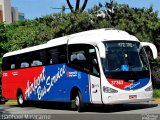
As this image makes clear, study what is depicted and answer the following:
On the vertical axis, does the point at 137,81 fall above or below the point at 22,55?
below

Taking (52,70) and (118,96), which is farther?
(52,70)

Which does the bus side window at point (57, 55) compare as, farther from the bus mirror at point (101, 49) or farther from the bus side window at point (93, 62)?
the bus mirror at point (101, 49)

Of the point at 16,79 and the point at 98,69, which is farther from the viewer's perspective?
the point at 16,79

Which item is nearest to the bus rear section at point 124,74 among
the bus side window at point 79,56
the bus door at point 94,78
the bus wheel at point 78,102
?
the bus door at point 94,78

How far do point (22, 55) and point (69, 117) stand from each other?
30.1 ft

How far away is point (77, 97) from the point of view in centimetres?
1978

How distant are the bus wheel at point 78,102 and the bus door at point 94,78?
71 cm

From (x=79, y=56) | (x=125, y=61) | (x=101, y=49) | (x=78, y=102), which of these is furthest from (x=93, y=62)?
(x=78, y=102)

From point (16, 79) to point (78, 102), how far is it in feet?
26.1

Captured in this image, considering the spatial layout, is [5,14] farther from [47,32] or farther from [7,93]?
[7,93]

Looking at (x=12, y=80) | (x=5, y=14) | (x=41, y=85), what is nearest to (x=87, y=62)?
(x=41, y=85)

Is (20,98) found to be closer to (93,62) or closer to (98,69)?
(93,62)

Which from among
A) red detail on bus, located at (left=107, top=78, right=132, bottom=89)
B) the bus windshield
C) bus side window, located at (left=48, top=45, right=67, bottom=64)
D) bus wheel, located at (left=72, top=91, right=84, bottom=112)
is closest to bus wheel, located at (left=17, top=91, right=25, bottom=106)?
bus side window, located at (left=48, top=45, right=67, bottom=64)

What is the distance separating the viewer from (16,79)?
1049 inches
